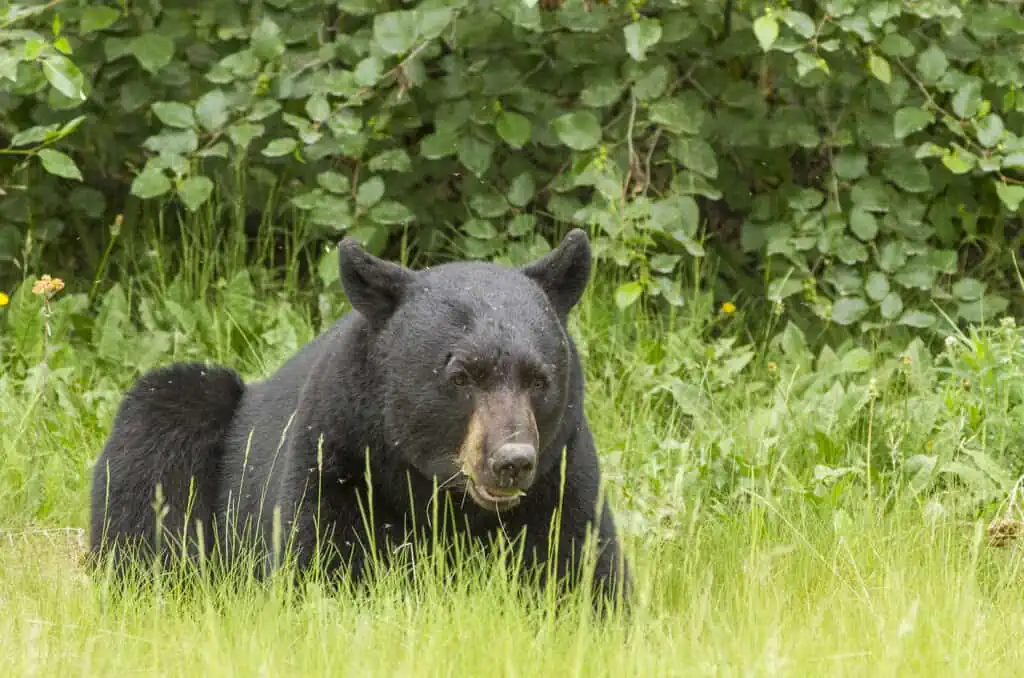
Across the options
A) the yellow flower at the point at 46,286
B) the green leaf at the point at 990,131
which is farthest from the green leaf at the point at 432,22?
the green leaf at the point at 990,131

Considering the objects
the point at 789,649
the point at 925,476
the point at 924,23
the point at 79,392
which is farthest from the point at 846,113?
the point at 789,649

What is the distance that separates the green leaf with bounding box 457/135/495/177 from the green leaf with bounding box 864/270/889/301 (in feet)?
4.94

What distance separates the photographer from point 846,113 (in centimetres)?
656

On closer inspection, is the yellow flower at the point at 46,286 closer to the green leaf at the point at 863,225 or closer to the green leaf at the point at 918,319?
the green leaf at the point at 863,225

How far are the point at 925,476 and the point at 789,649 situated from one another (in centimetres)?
180

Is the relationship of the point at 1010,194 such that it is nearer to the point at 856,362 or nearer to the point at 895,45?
the point at 895,45

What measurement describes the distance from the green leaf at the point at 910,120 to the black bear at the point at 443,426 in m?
2.34

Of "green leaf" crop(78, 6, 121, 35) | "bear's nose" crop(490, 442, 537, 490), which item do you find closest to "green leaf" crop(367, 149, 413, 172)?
"green leaf" crop(78, 6, 121, 35)

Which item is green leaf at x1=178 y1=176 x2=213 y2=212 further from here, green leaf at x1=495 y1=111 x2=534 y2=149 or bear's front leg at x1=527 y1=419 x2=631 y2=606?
bear's front leg at x1=527 y1=419 x2=631 y2=606

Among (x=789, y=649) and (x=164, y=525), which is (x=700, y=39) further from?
(x=789, y=649)

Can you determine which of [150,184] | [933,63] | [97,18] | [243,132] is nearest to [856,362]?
[933,63]

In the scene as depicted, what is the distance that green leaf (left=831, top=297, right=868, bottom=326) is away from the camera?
632 centimetres

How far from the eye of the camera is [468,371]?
3873 millimetres

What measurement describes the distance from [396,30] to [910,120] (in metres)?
1.90
